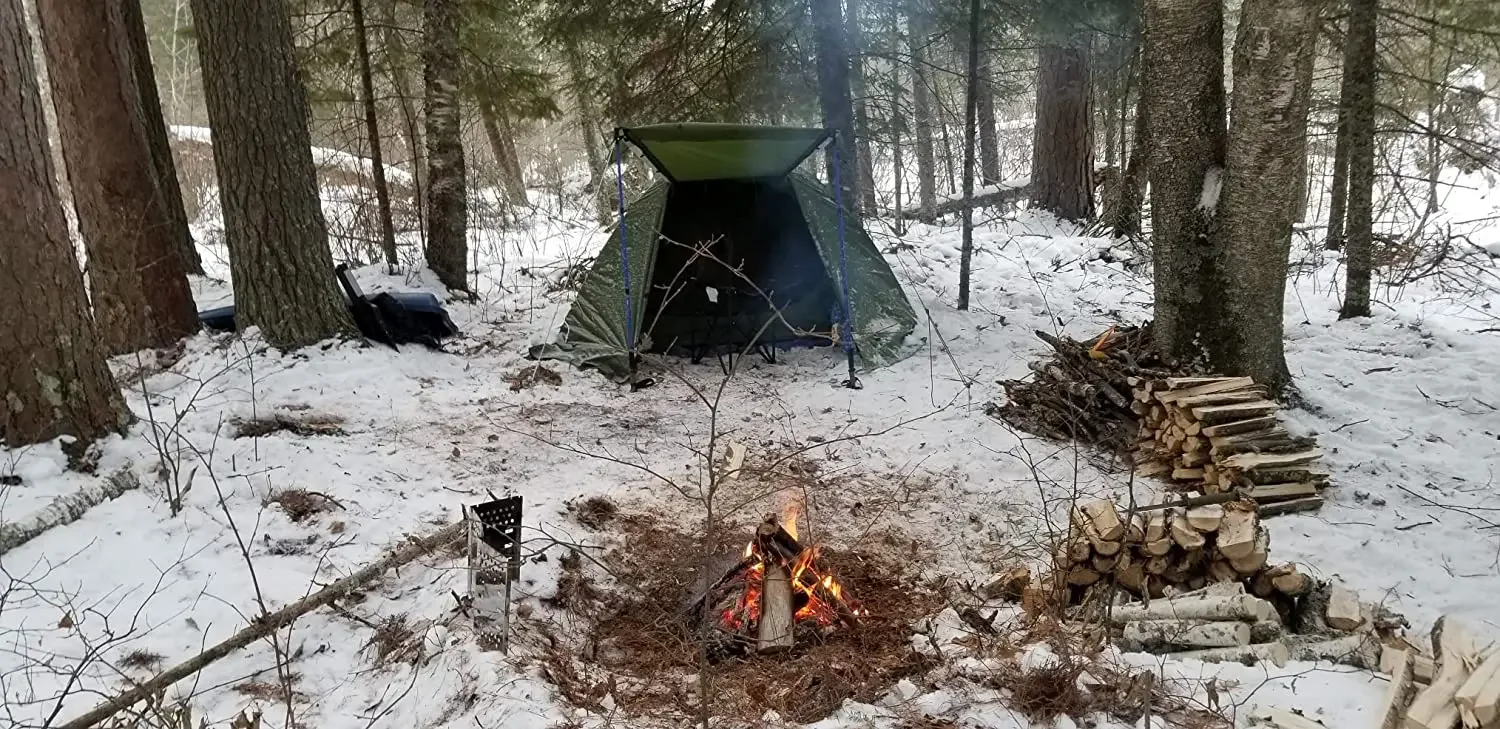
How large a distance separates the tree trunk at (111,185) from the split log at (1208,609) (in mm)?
5958

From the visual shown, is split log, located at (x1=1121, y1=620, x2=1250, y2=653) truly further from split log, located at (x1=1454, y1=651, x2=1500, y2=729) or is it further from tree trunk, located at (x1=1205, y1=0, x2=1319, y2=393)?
tree trunk, located at (x1=1205, y1=0, x2=1319, y2=393)

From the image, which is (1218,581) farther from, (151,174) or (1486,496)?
(151,174)

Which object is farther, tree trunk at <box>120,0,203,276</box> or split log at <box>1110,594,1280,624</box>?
tree trunk at <box>120,0,203,276</box>

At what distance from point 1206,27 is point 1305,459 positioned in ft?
8.01

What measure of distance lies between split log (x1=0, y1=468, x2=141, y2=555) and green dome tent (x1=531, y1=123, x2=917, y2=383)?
3135mm

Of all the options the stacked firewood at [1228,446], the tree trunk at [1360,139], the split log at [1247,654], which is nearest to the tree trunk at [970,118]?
the tree trunk at [1360,139]

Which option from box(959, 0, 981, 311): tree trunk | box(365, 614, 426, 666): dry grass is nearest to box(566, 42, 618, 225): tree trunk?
box(959, 0, 981, 311): tree trunk

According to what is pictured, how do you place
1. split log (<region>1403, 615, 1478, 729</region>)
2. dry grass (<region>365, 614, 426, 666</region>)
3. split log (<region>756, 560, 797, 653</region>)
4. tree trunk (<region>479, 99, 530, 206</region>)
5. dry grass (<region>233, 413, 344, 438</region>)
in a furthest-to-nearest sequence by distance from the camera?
tree trunk (<region>479, 99, 530, 206</region>) → dry grass (<region>233, 413, 344, 438</region>) → split log (<region>756, 560, 797, 653</region>) → dry grass (<region>365, 614, 426, 666</region>) → split log (<region>1403, 615, 1478, 729</region>)

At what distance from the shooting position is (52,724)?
240cm

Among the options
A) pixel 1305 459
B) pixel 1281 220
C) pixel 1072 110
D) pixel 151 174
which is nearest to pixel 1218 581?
pixel 1305 459

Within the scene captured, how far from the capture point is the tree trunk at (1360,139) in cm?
564

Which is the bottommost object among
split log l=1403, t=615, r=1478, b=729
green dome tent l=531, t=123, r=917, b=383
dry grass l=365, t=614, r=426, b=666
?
dry grass l=365, t=614, r=426, b=666

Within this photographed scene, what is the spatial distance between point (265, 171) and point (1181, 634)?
5677 millimetres

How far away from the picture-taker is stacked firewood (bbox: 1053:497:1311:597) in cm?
308
